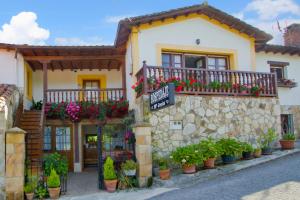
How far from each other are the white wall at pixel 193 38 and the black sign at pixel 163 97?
3.13 meters

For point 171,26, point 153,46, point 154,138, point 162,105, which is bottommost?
point 154,138

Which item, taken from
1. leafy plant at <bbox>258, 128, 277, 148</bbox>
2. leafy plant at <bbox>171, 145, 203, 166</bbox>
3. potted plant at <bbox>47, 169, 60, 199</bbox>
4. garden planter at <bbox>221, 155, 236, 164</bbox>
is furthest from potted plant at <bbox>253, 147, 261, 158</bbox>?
potted plant at <bbox>47, 169, 60, 199</bbox>

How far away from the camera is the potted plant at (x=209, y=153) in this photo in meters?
A: 10.8

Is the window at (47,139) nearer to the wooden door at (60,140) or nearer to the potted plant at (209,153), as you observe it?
the wooden door at (60,140)

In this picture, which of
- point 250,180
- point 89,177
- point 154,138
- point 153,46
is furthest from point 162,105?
point 89,177

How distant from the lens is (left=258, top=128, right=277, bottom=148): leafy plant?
41.3 ft

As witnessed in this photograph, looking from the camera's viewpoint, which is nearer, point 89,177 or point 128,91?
point 89,177

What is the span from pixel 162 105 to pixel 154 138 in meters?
2.05

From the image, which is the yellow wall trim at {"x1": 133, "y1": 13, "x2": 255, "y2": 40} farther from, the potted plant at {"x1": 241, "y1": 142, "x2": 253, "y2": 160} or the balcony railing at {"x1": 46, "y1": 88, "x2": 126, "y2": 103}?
the potted plant at {"x1": 241, "y1": 142, "x2": 253, "y2": 160}

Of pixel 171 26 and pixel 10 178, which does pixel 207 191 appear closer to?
pixel 10 178

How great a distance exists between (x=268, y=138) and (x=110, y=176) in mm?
6110

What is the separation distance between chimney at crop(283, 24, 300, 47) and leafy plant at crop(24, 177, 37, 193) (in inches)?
598

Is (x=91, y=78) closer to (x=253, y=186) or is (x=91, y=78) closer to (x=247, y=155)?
(x=247, y=155)

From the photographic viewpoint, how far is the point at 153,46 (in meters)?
13.5
